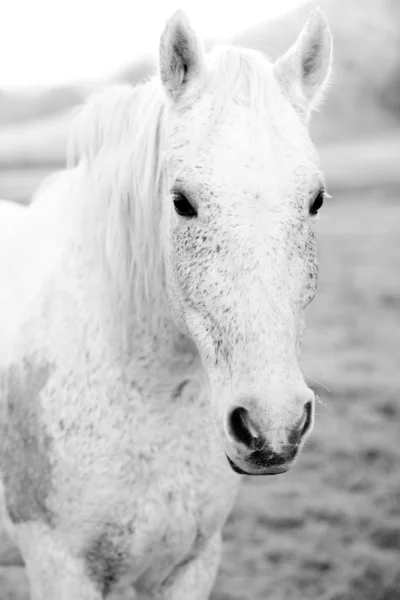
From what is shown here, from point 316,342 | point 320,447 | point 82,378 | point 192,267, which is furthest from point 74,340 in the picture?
point 316,342

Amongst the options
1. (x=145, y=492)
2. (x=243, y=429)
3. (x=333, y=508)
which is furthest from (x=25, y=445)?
(x=333, y=508)

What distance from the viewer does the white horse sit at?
1424 millimetres

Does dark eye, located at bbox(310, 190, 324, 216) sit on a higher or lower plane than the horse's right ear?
lower

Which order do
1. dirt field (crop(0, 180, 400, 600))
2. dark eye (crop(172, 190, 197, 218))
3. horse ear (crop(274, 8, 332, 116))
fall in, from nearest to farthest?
1. dark eye (crop(172, 190, 197, 218))
2. horse ear (crop(274, 8, 332, 116))
3. dirt field (crop(0, 180, 400, 600))

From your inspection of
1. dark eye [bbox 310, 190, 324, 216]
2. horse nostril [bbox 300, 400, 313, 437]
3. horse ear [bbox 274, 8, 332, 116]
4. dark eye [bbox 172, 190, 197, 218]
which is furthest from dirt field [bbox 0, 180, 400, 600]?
horse ear [bbox 274, 8, 332, 116]

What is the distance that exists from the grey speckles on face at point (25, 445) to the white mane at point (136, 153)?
0.39 m

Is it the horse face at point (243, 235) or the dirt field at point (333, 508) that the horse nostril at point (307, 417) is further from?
the dirt field at point (333, 508)

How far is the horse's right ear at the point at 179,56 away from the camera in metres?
1.57

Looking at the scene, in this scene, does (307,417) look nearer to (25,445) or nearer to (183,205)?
(183,205)

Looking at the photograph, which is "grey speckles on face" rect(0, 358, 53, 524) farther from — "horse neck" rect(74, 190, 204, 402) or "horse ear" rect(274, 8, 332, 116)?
"horse ear" rect(274, 8, 332, 116)

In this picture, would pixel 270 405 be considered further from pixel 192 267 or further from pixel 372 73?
pixel 372 73

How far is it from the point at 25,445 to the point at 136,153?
3.08 ft

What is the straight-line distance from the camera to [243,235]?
55.7 inches

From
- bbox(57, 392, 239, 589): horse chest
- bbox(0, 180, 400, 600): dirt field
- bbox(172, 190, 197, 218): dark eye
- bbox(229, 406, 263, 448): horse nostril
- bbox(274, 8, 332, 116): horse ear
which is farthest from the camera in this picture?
bbox(0, 180, 400, 600): dirt field
